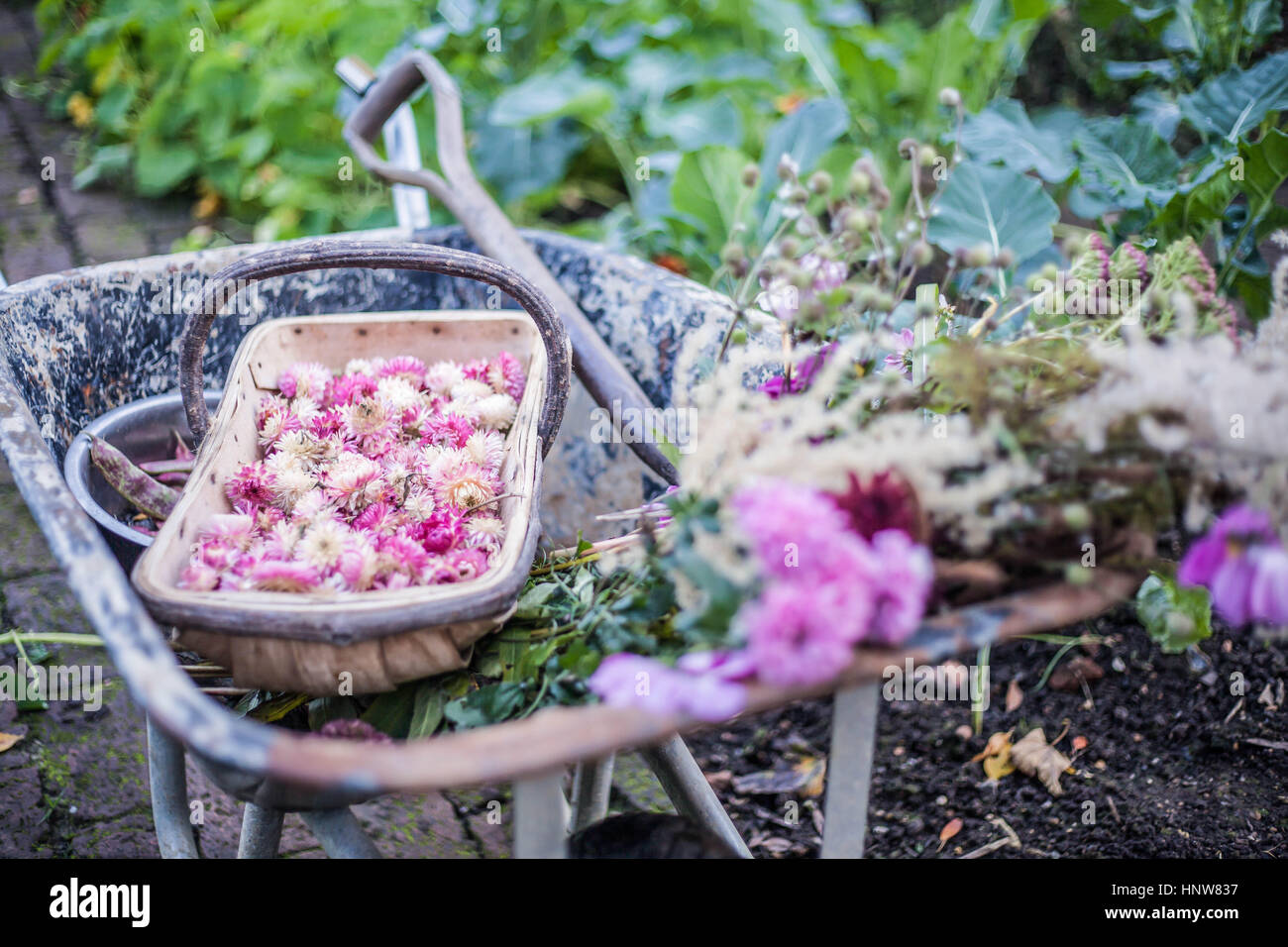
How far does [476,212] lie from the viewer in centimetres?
153

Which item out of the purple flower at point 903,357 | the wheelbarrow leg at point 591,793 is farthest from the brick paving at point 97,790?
the purple flower at point 903,357

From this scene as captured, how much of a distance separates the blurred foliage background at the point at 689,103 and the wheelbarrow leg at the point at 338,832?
123cm

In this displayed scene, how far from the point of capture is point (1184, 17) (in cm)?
191

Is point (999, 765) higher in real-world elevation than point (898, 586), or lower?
lower

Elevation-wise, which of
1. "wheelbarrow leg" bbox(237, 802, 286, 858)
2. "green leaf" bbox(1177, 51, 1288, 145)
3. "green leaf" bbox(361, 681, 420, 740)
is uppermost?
"green leaf" bbox(1177, 51, 1288, 145)

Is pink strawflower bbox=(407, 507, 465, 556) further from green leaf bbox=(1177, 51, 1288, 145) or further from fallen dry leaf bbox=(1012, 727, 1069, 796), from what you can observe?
green leaf bbox=(1177, 51, 1288, 145)

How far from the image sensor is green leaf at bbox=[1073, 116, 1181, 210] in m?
1.67

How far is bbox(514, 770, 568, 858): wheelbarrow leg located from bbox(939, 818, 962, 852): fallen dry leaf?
946mm

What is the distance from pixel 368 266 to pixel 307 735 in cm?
48

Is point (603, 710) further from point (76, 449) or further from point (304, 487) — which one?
point (76, 449)

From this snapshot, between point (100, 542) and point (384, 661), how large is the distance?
248mm

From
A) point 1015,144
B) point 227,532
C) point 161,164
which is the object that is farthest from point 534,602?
point 161,164

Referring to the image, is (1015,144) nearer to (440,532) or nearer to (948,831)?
(948,831)

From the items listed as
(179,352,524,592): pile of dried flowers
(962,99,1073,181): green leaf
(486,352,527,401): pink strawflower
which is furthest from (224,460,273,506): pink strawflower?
(962,99,1073,181): green leaf
